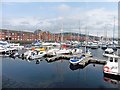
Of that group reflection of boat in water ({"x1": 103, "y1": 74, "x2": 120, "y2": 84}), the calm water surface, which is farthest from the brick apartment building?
reflection of boat in water ({"x1": 103, "y1": 74, "x2": 120, "y2": 84})

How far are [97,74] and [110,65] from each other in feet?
8.89

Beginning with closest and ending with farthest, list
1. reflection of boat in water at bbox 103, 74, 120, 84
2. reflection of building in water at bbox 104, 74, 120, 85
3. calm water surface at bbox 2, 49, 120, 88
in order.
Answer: calm water surface at bbox 2, 49, 120, 88 < reflection of building in water at bbox 104, 74, 120, 85 < reflection of boat in water at bbox 103, 74, 120, 84

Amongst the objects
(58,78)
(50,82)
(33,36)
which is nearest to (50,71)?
(58,78)

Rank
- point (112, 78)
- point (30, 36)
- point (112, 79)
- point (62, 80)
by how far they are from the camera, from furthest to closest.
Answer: point (30, 36) < point (112, 78) < point (112, 79) < point (62, 80)

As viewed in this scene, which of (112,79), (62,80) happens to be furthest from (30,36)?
(112,79)

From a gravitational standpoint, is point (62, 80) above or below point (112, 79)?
below

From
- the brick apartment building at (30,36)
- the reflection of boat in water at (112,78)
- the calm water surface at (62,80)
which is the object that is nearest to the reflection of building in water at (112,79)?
the reflection of boat in water at (112,78)

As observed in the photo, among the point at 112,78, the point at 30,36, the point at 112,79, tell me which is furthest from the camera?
the point at 30,36

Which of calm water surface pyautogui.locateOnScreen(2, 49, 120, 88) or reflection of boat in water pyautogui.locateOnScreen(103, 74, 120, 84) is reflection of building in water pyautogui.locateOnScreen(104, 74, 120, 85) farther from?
calm water surface pyautogui.locateOnScreen(2, 49, 120, 88)

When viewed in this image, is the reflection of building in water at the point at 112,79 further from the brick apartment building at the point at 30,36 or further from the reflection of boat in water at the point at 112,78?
the brick apartment building at the point at 30,36

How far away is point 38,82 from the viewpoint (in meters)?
19.3

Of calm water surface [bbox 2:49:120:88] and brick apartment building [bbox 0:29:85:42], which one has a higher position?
brick apartment building [bbox 0:29:85:42]

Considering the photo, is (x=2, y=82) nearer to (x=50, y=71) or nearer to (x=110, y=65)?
(x=50, y=71)

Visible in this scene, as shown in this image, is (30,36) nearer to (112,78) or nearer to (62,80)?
(62,80)
